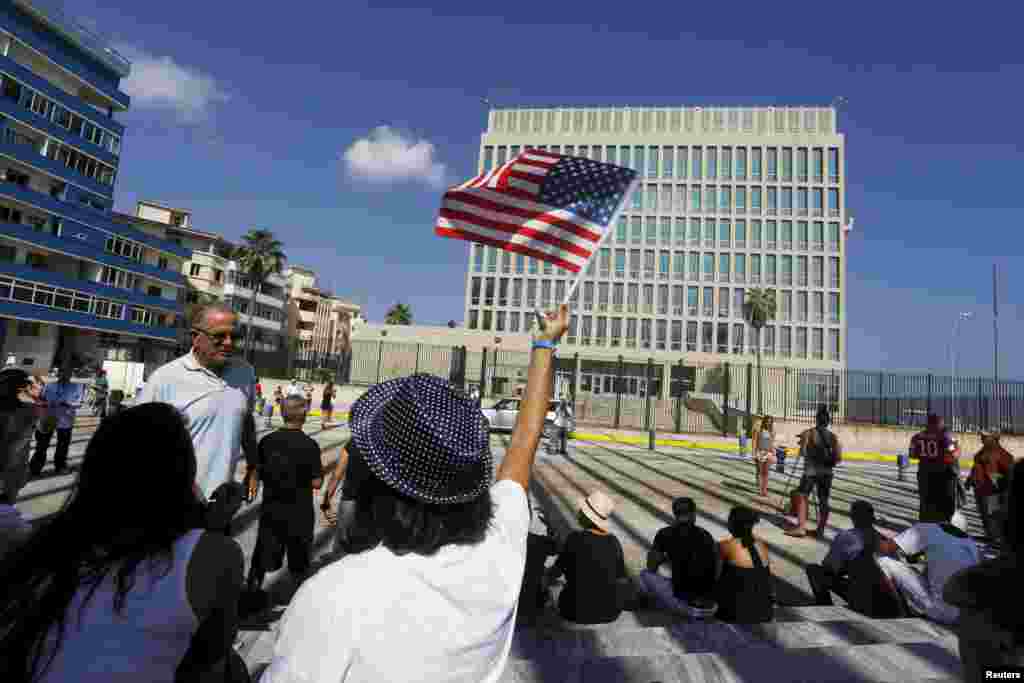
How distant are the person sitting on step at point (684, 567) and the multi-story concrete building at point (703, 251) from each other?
5248cm

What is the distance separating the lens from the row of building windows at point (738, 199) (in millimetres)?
60406

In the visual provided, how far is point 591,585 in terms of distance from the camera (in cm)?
415

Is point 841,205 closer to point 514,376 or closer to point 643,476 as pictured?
point 514,376

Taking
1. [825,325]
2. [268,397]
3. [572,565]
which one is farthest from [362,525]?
[825,325]

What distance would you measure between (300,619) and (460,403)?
1.75 feet

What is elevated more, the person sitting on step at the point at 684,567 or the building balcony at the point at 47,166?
the building balcony at the point at 47,166

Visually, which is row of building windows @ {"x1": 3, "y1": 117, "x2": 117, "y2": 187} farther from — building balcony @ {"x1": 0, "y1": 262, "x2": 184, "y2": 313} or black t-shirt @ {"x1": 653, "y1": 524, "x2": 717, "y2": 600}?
black t-shirt @ {"x1": 653, "y1": 524, "x2": 717, "y2": 600}

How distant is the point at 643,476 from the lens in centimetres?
1359

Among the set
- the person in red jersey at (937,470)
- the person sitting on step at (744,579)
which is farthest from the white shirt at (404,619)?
the person in red jersey at (937,470)

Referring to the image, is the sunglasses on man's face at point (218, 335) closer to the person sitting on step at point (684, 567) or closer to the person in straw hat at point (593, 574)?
the person in straw hat at point (593, 574)

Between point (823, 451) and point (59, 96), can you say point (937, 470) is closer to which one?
point (823, 451)

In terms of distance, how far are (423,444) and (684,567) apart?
167 inches

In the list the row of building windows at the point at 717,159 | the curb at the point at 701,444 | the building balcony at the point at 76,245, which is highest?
the row of building windows at the point at 717,159

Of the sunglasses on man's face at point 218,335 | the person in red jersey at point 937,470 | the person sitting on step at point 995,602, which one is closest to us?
the person sitting on step at point 995,602
